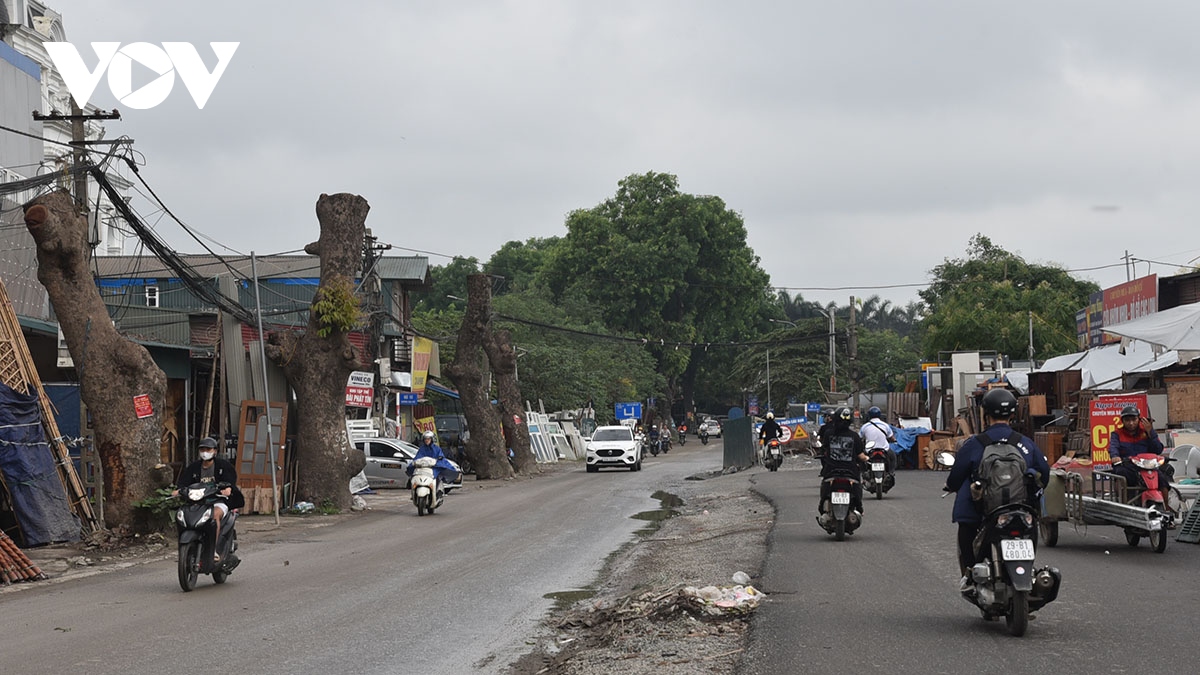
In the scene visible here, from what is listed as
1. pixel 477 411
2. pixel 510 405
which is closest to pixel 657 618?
pixel 477 411

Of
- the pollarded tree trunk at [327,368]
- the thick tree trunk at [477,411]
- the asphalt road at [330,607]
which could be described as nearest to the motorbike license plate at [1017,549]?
the asphalt road at [330,607]

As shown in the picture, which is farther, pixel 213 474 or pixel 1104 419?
pixel 1104 419

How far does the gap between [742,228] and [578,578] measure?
69206mm

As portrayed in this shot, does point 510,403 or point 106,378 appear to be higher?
point 106,378

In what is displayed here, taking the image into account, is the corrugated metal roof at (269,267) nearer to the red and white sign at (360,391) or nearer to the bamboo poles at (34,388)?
the red and white sign at (360,391)

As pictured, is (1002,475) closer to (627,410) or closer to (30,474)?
(30,474)

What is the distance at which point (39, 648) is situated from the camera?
8.88 meters

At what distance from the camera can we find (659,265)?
78.5 m

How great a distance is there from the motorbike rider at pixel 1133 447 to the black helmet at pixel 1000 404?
5.32m

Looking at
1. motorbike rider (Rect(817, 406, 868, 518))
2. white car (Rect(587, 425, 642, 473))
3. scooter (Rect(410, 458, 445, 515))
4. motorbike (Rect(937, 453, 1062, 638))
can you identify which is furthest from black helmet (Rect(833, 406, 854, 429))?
white car (Rect(587, 425, 642, 473))

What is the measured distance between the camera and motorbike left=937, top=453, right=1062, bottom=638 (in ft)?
25.8

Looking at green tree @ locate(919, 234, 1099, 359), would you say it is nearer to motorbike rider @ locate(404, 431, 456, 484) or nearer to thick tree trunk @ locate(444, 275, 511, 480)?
thick tree trunk @ locate(444, 275, 511, 480)

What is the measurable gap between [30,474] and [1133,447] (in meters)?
14.3

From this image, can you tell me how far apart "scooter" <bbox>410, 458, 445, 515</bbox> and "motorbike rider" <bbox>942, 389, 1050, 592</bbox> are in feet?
50.9
